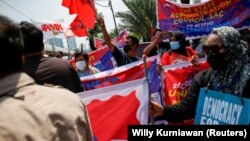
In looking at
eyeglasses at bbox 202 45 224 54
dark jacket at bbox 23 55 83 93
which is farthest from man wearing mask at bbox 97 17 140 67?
eyeglasses at bbox 202 45 224 54

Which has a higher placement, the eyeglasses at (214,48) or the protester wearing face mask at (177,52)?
the eyeglasses at (214,48)

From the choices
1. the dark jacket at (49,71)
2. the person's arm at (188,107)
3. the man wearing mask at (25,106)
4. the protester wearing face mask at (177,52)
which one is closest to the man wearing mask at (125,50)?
the protester wearing face mask at (177,52)

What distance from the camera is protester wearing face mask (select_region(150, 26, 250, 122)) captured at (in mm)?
3027

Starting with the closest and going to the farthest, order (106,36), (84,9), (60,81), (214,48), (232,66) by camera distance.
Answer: (232,66)
(214,48)
(60,81)
(106,36)
(84,9)

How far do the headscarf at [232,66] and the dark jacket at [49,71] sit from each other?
1174 mm

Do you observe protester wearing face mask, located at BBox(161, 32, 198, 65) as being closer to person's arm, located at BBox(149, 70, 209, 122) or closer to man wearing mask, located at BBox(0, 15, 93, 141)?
person's arm, located at BBox(149, 70, 209, 122)

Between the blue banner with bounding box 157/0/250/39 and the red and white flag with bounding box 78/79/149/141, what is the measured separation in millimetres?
4210

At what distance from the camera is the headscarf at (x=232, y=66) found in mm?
3018

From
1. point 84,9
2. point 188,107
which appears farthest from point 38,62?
point 84,9

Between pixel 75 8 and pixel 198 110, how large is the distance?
17.1ft

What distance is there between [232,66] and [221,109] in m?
0.34

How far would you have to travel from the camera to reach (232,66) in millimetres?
3125

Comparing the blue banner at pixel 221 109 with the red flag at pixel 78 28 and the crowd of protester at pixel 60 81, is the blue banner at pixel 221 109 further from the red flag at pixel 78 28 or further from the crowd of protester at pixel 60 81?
the red flag at pixel 78 28

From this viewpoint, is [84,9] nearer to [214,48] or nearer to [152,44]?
[152,44]
